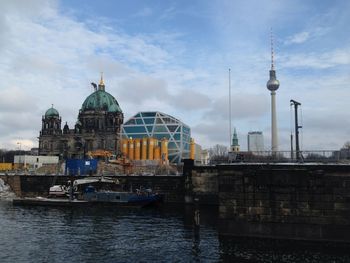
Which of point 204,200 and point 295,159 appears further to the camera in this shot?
point 204,200

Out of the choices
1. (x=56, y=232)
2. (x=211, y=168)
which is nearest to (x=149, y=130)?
(x=211, y=168)

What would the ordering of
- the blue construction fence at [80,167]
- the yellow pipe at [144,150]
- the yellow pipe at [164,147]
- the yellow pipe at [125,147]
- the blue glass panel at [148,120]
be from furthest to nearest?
1. the blue glass panel at [148,120]
2. the yellow pipe at [125,147]
3. the yellow pipe at [144,150]
4. the yellow pipe at [164,147]
5. the blue construction fence at [80,167]

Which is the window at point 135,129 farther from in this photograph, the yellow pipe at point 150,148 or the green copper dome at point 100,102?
the green copper dome at point 100,102

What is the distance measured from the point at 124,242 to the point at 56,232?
885 cm

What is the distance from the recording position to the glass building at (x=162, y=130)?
503 ft

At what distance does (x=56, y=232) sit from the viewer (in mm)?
40500

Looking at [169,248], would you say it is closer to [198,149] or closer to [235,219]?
[235,219]

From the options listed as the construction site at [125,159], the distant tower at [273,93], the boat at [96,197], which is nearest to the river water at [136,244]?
the boat at [96,197]

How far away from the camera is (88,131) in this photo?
187 meters

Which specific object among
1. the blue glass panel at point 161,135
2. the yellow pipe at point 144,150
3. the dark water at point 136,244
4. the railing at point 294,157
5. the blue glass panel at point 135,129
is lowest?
the dark water at point 136,244

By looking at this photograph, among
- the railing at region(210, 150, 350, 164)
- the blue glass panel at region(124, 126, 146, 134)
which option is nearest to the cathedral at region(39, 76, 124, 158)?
the blue glass panel at region(124, 126, 146, 134)

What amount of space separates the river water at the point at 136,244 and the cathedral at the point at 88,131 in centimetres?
13319

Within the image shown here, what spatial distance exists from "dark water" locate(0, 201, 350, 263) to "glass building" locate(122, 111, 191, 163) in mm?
101807

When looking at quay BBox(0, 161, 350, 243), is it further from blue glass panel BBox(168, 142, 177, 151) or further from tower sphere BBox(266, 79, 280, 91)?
tower sphere BBox(266, 79, 280, 91)
